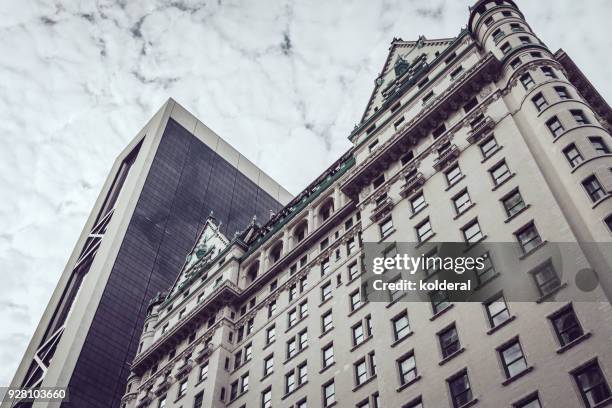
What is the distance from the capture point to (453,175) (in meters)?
54.9

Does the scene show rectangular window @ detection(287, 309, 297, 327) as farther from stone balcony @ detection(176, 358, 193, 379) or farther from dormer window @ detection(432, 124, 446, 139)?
dormer window @ detection(432, 124, 446, 139)

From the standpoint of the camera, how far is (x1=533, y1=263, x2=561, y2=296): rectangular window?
130ft

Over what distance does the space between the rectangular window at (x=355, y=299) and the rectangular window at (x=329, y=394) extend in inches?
274

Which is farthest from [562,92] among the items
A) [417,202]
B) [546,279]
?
[546,279]

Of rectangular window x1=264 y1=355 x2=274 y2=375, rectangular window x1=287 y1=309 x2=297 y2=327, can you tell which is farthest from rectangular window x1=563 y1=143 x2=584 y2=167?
rectangular window x1=264 y1=355 x2=274 y2=375

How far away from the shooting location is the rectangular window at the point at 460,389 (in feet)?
128

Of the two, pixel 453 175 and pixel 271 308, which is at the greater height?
pixel 453 175

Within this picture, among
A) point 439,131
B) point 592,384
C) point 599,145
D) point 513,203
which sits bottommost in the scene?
point 592,384

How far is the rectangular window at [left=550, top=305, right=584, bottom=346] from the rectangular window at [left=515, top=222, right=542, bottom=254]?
5.77m

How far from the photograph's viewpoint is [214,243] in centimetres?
9369

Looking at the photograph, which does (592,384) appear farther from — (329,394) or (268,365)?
(268,365)

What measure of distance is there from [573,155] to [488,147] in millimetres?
8827

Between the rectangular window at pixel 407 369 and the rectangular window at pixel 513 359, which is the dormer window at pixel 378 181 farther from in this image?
the rectangular window at pixel 513 359

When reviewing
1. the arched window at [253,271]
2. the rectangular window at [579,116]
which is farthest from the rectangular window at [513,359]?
the arched window at [253,271]
